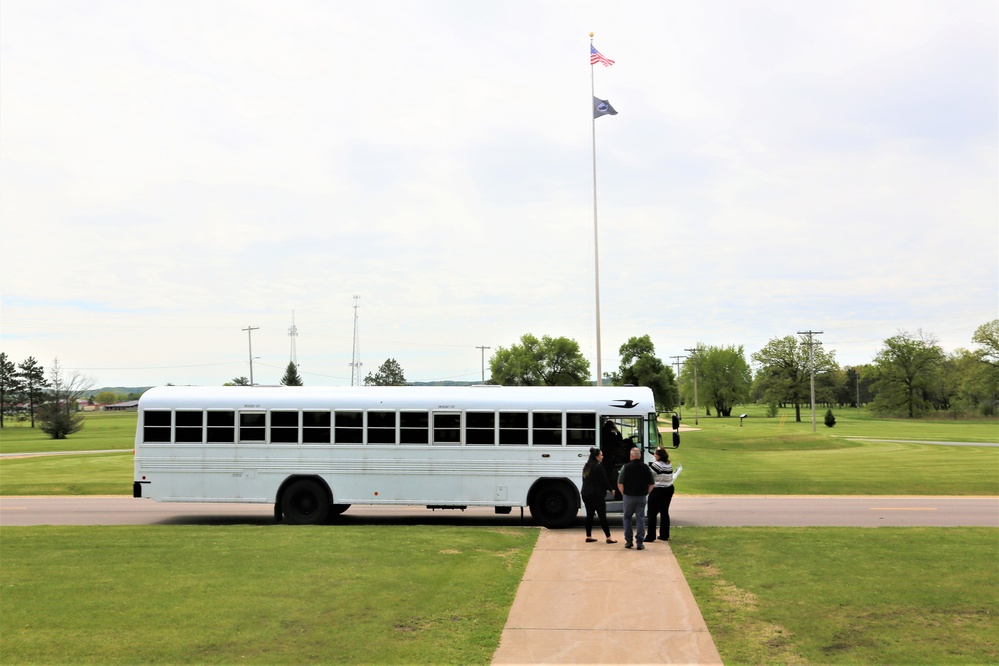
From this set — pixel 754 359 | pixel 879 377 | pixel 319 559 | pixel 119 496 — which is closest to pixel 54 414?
pixel 119 496

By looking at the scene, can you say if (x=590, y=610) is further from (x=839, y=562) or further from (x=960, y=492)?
(x=960, y=492)

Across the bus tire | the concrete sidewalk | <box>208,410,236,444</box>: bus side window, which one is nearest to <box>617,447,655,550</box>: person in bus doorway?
the concrete sidewalk

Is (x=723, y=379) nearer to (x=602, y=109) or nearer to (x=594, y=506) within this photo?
(x=602, y=109)

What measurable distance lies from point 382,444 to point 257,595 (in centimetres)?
742

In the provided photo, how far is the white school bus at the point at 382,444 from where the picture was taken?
1709cm

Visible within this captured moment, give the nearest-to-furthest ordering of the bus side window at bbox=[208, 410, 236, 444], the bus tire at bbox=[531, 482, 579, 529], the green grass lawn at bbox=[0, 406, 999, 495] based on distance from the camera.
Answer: the bus tire at bbox=[531, 482, 579, 529]
the bus side window at bbox=[208, 410, 236, 444]
the green grass lawn at bbox=[0, 406, 999, 495]

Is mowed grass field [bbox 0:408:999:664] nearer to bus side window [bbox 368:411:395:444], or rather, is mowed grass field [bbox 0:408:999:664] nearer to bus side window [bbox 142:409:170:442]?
bus side window [bbox 368:411:395:444]

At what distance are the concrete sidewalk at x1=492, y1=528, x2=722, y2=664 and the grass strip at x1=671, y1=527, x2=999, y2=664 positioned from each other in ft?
1.09

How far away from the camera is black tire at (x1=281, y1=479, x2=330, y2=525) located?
57.3 feet

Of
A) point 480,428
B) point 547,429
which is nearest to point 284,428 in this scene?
point 480,428

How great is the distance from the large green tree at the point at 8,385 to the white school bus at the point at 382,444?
105389 mm

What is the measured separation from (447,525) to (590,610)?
8065 mm

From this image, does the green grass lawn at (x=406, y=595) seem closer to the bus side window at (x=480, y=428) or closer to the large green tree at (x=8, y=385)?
the bus side window at (x=480, y=428)

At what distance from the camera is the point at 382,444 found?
1752 cm
